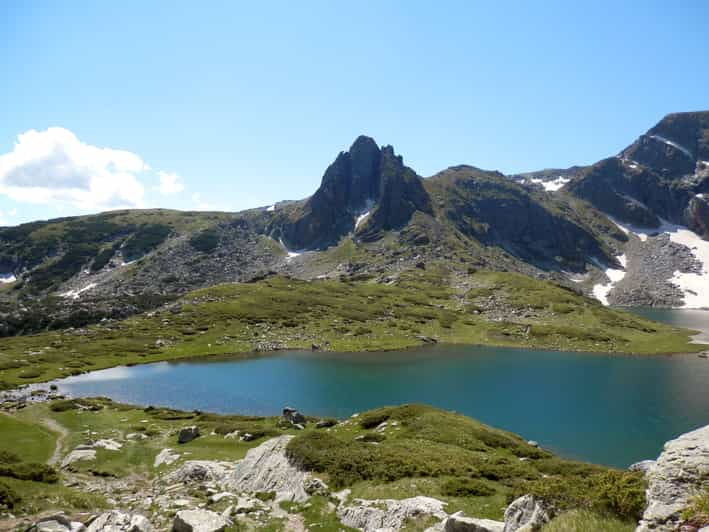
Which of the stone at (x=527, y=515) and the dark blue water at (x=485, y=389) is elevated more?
the stone at (x=527, y=515)

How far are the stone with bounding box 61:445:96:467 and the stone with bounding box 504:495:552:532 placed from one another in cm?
3599

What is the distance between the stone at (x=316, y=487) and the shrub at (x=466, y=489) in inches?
247

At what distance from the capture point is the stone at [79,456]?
114 ft

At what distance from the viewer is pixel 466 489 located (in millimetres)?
21438

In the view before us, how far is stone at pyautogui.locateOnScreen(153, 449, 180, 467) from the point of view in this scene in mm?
35281

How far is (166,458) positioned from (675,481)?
37594 mm

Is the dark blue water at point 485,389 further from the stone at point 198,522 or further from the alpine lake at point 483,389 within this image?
the stone at point 198,522

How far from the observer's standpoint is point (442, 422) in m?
40.6

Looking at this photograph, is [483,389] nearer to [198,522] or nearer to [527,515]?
[198,522]

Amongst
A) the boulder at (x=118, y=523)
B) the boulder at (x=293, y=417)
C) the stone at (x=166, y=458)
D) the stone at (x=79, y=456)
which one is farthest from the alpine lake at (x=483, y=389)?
the boulder at (x=118, y=523)

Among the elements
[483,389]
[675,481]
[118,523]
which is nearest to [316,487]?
[118,523]

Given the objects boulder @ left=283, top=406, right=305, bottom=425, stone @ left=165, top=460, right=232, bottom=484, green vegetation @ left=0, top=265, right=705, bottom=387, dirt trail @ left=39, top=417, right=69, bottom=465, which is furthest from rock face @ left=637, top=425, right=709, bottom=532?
green vegetation @ left=0, top=265, right=705, bottom=387

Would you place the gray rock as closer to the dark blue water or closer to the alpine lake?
the dark blue water

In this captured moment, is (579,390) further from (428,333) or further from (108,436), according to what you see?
(108,436)
